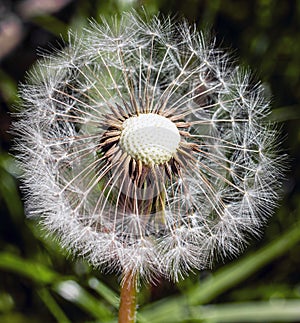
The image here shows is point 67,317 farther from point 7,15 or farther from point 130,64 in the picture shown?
point 7,15

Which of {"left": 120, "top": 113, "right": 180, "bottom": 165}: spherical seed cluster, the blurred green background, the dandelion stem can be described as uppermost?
the blurred green background

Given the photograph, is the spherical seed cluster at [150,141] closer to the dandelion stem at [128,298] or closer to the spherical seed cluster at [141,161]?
the spherical seed cluster at [141,161]

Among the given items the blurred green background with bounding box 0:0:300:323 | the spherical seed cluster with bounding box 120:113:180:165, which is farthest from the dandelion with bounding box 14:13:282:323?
the blurred green background with bounding box 0:0:300:323

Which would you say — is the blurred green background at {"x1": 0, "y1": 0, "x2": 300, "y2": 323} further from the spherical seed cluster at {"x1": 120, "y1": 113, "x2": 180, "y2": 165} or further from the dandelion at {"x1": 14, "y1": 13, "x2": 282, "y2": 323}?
the spherical seed cluster at {"x1": 120, "y1": 113, "x2": 180, "y2": 165}

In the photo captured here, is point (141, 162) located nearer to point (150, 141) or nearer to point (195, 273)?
point (150, 141)

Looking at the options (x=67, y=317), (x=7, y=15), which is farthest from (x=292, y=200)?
(x=7, y=15)

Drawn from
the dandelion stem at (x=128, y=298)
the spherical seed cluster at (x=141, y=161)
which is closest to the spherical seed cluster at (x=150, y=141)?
the spherical seed cluster at (x=141, y=161)
